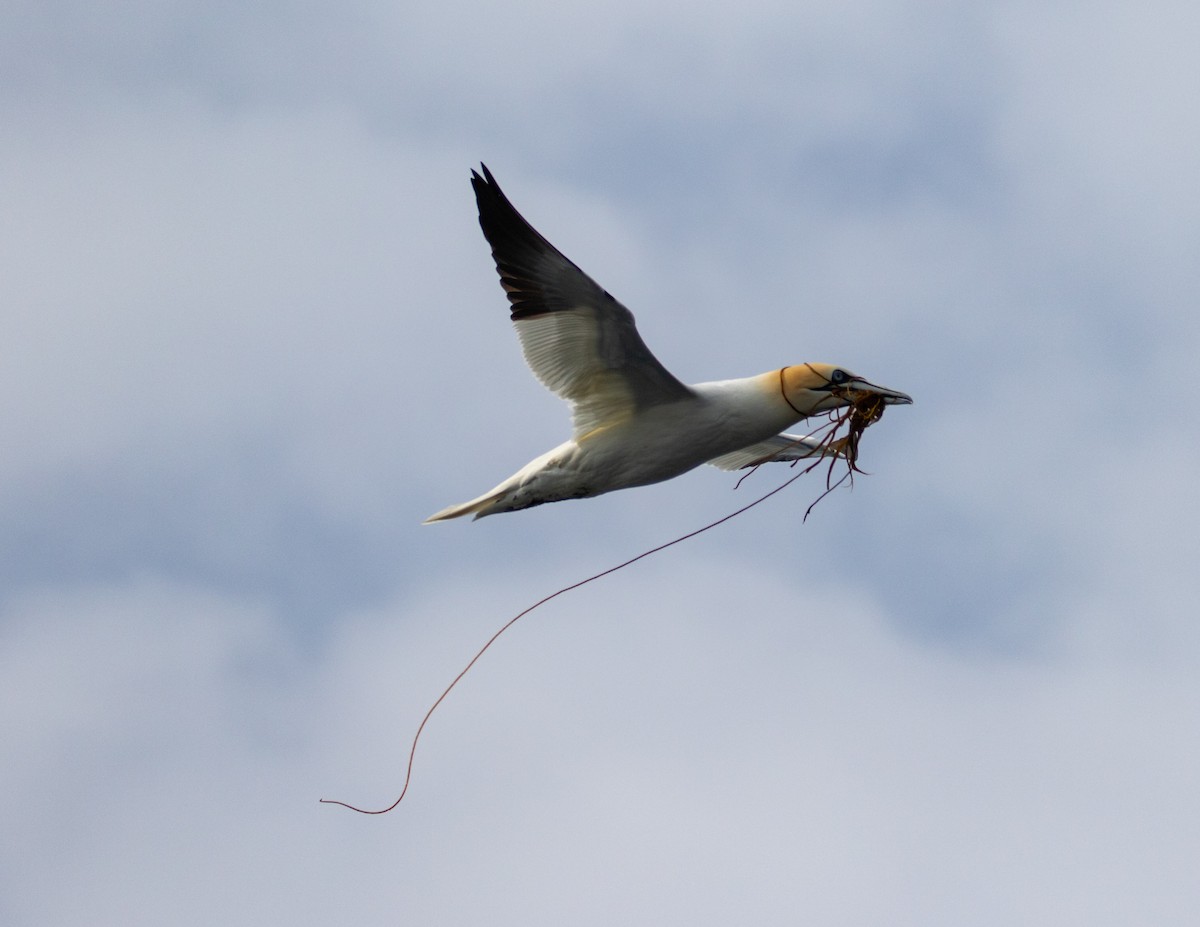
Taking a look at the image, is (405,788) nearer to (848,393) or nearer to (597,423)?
(597,423)

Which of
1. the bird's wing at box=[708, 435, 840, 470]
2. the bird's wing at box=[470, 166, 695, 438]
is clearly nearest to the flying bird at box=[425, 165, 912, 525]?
the bird's wing at box=[470, 166, 695, 438]

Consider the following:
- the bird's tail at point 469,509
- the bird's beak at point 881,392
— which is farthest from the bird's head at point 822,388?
the bird's tail at point 469,509

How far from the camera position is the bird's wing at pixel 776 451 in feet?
66.7

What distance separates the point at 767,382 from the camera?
18328mm

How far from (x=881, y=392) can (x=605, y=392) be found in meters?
2.55

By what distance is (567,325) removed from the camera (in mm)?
17781

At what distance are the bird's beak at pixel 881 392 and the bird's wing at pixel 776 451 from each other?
1.38 metres

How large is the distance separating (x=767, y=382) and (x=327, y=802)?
5.36 m

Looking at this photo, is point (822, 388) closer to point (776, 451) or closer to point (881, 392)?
point (881, 392)

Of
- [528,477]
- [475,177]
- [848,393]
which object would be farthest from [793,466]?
[475,177]

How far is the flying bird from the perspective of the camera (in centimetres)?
1762

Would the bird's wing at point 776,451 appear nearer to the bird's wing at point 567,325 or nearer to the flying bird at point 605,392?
the flying bird at point 605,392

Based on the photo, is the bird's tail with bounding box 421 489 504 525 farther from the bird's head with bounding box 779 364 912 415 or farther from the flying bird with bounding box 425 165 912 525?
the bird's head with bounding box 779 364 912 415

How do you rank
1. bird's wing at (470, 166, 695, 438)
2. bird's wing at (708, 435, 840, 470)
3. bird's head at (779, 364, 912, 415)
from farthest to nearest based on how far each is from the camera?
bird's wing at (708, 435, 840, 470) < bird's head at (779, 364, 912, 415) < bird's wing at (470, 166, 695, 438)
